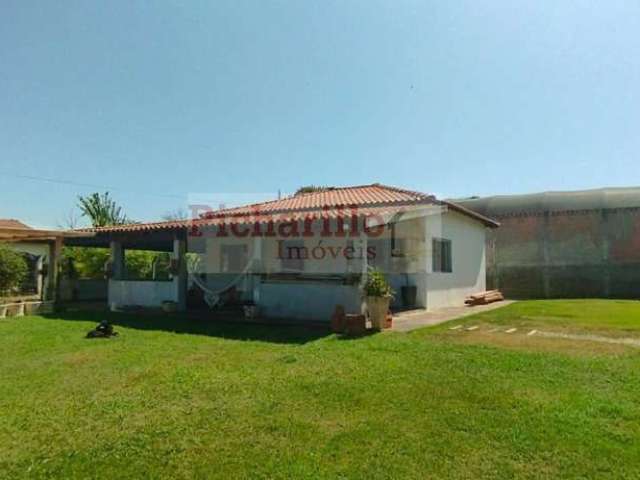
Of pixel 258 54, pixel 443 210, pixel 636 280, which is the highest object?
pixel 258 54

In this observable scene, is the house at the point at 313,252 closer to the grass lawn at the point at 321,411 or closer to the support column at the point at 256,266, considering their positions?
the support column at the point at 256,266

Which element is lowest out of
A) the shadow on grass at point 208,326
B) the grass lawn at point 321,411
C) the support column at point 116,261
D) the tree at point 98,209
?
the grass lawn at point 321,411

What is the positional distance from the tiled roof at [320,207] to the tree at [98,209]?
55.5 feet

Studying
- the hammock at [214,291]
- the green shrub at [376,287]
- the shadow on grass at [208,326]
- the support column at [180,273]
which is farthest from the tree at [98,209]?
the green shrub at [376,287]

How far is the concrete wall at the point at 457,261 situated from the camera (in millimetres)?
14344

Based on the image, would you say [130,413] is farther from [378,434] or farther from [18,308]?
[18,308]

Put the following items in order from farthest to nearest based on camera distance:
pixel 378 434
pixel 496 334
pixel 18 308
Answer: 1. pixel 18 308
2. pixel 496 334
3. pixel 378 434

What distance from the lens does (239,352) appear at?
24.6 feet

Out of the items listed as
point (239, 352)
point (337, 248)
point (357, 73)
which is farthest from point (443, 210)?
point (239, 352)

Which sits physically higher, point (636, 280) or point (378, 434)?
point (636, 280)

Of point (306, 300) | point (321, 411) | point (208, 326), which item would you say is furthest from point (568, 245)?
point (321, 411)

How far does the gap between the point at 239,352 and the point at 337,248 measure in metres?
5.85

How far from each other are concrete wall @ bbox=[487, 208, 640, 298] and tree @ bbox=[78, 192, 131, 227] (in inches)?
988

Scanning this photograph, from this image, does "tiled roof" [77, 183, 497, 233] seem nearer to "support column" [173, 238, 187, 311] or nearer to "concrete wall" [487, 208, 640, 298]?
"support column" [173, 238, 187, 311]
